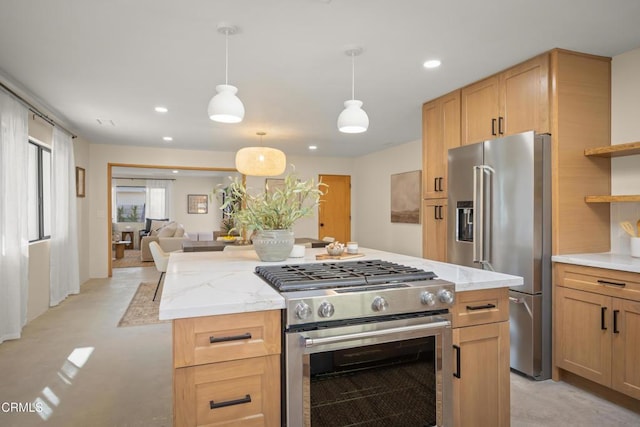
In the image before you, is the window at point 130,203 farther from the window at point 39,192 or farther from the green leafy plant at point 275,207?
the green leafy plant at point 275,207

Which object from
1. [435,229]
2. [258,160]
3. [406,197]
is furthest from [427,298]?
[406,197]

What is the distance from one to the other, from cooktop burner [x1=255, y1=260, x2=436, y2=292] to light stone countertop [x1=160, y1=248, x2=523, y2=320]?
0.06 metres

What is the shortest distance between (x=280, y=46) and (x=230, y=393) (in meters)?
2.30

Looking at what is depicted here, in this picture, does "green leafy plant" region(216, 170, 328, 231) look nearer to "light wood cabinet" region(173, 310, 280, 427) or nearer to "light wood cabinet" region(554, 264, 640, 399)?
"light wood cabinet" region(173, 310, 280, 427)

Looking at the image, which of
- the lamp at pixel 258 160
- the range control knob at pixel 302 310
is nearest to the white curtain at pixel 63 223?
the lamp at pixel 258 160

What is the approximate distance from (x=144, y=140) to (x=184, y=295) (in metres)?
5.62

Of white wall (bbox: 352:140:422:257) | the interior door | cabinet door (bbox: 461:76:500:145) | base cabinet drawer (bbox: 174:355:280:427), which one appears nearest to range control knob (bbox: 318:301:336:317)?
base cabinet drawer (bbox: 174:355:280:427)

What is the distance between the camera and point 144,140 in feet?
20.5

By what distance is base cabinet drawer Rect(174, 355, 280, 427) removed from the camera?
126 cm

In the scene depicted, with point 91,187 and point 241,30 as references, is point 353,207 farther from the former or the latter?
point 241,30

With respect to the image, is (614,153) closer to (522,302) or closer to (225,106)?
(522,302)

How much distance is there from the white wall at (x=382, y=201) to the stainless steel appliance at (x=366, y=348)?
15.9ft

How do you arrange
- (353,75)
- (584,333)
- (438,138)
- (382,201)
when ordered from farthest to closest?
(382,201)
(438,138)
(353,75)
(584,333)

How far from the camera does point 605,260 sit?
8.11 ft
